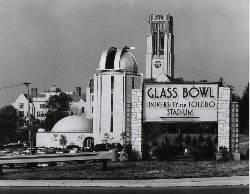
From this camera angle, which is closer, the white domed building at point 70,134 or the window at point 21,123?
the white domed building at point 70,134

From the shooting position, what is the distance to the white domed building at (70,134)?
3455 inches

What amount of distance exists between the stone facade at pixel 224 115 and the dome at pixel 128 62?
155 ft

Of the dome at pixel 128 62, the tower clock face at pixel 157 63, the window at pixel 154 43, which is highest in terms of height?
the window at pixel 154 43

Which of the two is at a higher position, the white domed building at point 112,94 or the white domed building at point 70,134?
the white domed building at point 112,94

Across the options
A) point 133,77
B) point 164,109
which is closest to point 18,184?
point 164,109

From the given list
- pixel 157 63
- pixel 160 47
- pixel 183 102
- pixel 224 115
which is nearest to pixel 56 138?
pixel 157 63

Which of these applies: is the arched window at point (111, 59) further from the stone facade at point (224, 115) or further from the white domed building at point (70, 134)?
the stone facade at point (224, 115)

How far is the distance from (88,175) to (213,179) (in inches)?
185

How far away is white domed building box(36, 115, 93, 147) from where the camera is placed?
8775 cm

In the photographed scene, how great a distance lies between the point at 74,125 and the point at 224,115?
58.4 metres

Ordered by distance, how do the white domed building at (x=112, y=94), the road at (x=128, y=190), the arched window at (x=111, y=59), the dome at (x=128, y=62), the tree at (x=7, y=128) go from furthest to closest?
the tree at (x=7, y=128) < the dome at (x=128, y=62) < the white domed building at (x=112, y=94) < the arched window at (x=111, y=59) < the road at (x=128, y=190)

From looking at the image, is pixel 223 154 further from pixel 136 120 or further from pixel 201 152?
pixel 136 120

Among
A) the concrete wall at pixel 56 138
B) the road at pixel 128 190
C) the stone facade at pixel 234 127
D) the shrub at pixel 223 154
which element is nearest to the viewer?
the road at pixel 128 190

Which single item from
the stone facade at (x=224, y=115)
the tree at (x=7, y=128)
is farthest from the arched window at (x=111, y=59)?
the stone facade at (x=224, y=115)
